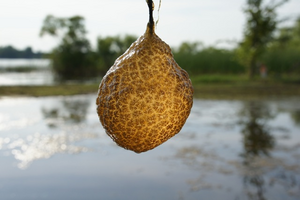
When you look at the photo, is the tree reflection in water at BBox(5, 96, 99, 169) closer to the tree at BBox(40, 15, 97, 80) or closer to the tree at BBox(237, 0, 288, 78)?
the tree at BBox(237, 0, 288, 78)

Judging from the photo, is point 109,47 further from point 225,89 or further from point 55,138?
point 55,138

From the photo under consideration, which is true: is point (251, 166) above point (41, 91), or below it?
below

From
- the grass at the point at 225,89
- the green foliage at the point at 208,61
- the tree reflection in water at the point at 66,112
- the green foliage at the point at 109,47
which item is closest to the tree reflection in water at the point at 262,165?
the tree reflection in water at the point at 66,112

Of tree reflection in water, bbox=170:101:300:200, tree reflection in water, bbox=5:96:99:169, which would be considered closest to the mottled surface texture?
tree reflection in water, bbox=170:101:300:200

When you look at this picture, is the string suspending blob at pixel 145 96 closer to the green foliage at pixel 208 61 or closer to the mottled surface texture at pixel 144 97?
the mottled surface texture at pixel 144 97

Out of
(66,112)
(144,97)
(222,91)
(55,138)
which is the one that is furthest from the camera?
(222,91)

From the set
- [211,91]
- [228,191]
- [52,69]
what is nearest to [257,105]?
[211,91]

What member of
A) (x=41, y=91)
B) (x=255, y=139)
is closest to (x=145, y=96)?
(x=255, y=139)
